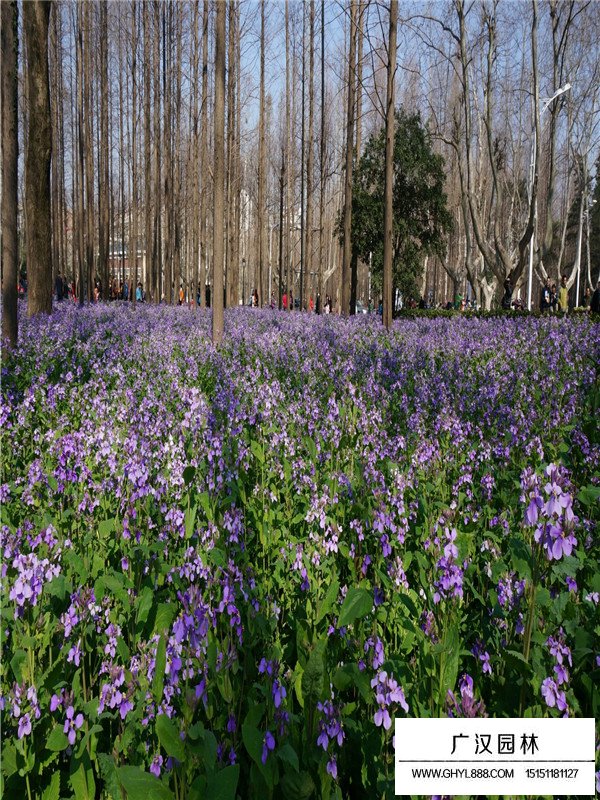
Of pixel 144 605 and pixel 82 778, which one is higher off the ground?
pixel 144 605

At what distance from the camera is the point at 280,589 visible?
3.18m

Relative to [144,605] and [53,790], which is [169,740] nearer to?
[53,790]

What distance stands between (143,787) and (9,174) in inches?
402

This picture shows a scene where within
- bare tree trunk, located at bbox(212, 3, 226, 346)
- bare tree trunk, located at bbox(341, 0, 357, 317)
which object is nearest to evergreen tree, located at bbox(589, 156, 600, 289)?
bare tree trunk, located at bbox(341, 0, 357, 317)

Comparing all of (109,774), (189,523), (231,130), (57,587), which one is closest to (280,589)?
(189,523)

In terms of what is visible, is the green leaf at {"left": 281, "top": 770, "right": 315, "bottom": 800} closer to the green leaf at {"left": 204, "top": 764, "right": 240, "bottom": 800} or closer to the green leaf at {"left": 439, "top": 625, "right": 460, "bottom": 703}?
the green leaf at {"left": 204, "top": 764, "right": 240, "bottom": 800}

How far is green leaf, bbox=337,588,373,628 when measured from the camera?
2.30 metres

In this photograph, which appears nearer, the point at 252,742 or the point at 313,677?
the point at 252,742

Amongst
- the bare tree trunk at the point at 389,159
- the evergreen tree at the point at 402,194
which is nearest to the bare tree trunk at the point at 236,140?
the evergreen tree at the point at 402,194

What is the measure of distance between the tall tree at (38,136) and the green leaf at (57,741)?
11.9m

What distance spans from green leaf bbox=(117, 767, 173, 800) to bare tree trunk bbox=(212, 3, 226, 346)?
30.9 feet

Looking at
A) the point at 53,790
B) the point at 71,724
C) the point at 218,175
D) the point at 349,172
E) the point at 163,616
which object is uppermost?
the point at 349,172

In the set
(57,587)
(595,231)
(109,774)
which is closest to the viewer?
(109,774)

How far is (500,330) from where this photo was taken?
466 inches
